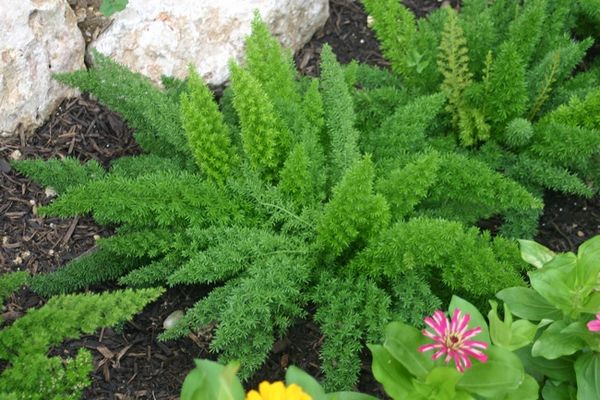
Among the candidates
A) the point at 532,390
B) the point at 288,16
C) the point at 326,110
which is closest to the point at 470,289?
the point at 532,390

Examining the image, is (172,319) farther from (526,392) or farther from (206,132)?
(526,392)

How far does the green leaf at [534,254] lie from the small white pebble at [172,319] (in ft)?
3.90

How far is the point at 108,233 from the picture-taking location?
285cm

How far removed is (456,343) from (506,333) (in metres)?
0.26

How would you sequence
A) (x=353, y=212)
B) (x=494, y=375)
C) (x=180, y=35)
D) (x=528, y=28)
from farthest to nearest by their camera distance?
(x=180, y=35) < (x=528, y=28) < (x=353, y=212) < (x=494, y=375)

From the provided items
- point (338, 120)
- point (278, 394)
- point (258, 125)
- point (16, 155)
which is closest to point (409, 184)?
point (338, 120)

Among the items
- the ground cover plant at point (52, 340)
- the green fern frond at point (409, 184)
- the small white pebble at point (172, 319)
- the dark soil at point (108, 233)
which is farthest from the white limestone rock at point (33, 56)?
the green fern frond at point (409, 184)

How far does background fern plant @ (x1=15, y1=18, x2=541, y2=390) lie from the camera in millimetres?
2285

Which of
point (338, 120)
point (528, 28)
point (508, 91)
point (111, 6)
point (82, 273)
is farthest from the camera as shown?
point (111, 6)

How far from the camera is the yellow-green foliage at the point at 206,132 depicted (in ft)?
8.18

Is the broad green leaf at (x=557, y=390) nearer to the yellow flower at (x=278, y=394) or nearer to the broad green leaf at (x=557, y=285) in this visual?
the broad green leaf at (x=557, y=285)

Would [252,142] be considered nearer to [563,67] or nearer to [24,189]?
[24,189]

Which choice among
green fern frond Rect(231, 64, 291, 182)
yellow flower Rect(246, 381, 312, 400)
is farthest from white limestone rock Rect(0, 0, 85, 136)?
yellow flower Rect(246, 381, 312, 400)

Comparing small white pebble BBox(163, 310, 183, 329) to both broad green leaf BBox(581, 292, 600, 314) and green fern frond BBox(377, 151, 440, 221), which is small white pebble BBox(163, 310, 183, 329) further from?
broad green leaf BBox(581, 292, 600, 314)
